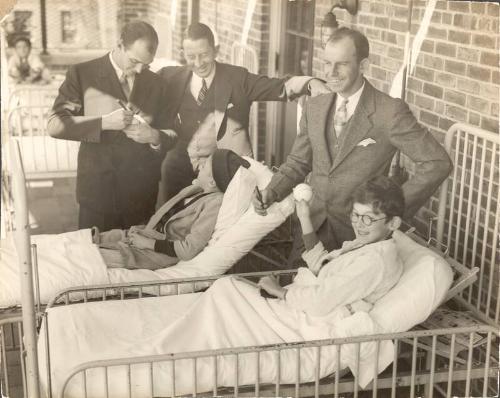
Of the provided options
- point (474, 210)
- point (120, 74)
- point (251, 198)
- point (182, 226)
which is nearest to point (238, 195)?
point (251, 198)

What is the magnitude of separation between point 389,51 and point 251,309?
4.48 feet

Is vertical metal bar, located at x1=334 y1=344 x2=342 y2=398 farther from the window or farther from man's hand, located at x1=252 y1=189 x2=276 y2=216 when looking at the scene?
the window

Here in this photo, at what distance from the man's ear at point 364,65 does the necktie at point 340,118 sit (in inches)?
6.3

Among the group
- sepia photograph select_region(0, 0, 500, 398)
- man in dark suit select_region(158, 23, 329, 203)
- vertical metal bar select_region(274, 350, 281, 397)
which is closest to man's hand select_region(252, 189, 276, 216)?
sepia photograph select_region(0, 0, 500, 398)

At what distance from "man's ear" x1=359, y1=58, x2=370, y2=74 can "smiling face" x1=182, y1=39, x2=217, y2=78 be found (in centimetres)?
79

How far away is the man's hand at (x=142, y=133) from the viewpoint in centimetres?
387

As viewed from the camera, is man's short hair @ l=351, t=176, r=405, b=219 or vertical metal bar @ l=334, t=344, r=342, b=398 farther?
man's short hair @ l=351, t=176, r=405, b=219

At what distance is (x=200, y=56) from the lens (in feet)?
12.9

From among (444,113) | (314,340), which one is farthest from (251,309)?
(444,113)

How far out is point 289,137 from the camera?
3.98m

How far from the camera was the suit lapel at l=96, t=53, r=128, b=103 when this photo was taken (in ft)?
12.3

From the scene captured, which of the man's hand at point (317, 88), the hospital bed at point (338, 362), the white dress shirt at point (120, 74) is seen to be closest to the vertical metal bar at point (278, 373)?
the hospital bed at point (338, 362)

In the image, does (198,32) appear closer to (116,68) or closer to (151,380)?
(116,68)

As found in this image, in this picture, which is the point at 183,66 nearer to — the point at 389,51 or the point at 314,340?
the point at 389,51
